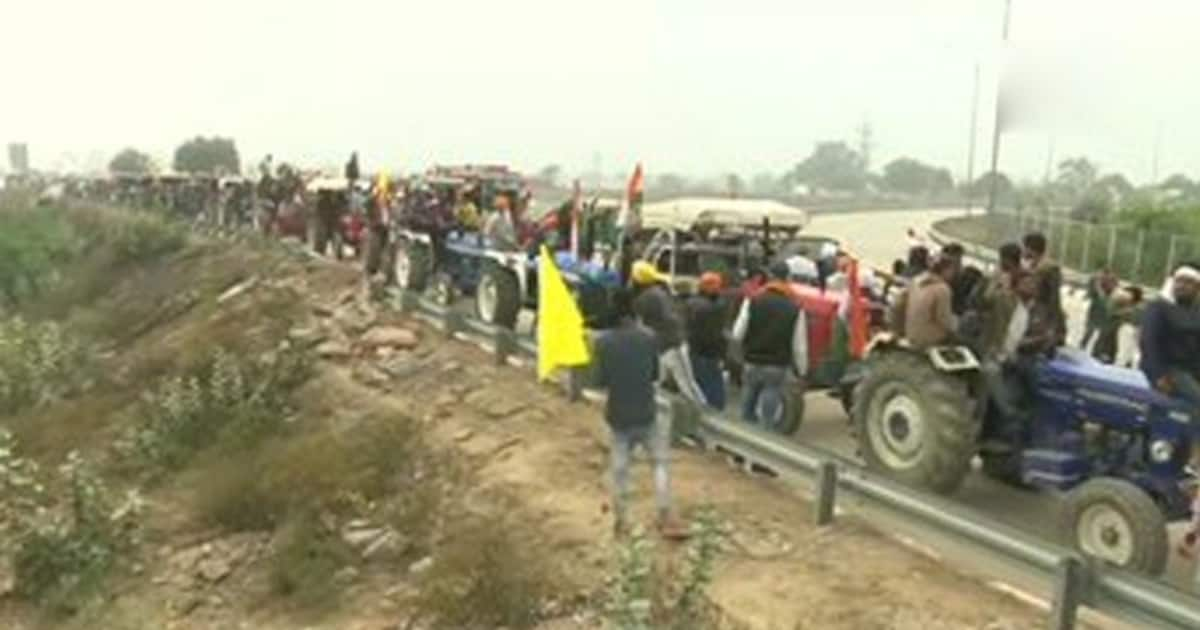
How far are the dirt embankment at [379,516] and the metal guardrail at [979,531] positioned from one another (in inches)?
12.4

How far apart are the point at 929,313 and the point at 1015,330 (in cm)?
67

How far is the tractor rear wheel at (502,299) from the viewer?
66.2 ft

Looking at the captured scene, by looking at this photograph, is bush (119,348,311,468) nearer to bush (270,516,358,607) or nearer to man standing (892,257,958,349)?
bush (270,516,358,607)

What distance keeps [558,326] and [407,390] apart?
22.9ft

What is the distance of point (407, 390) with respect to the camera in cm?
1800

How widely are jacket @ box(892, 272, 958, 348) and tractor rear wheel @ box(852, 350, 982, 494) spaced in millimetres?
161

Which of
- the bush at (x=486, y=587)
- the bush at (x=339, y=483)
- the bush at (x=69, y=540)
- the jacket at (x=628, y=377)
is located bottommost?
the bush at (x=69, y=540)

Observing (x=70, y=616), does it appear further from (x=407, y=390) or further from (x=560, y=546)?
A: (x=407, y=390)


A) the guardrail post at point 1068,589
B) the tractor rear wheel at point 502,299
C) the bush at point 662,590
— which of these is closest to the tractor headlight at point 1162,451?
the guardrail post at point 1068,589

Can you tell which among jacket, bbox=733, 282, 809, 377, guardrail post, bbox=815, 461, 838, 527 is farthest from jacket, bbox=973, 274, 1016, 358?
jacket, bbox=733, 282, 809, 377

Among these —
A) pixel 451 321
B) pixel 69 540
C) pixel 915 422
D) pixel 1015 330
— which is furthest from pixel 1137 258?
pixel 69 540

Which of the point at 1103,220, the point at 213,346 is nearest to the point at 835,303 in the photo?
the point at 213,346

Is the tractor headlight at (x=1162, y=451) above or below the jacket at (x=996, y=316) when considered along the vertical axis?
below

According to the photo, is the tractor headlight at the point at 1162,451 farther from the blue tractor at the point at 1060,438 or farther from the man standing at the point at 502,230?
the man standing at the point at 502,230
